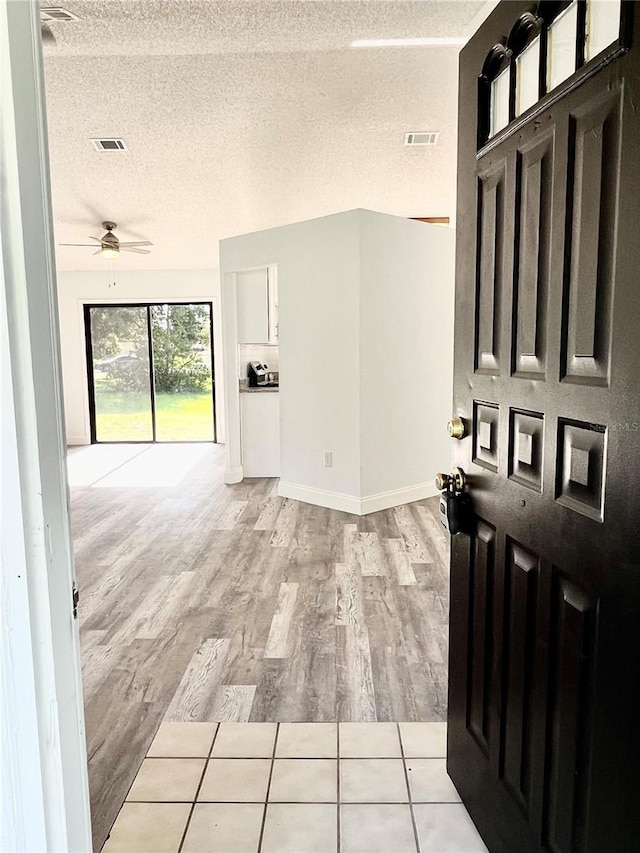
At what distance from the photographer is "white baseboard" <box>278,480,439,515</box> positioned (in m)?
4.87

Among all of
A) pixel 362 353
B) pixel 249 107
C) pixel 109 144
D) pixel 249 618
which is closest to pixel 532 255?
pixel 249 618

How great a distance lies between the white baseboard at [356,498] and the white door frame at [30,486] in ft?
13.1

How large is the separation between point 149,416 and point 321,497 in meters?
4.70

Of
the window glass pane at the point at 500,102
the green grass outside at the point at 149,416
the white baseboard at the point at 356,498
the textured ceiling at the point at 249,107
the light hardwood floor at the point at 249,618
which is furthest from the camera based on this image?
the green grass outside at the point at 149,416

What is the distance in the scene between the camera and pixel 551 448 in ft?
3.66

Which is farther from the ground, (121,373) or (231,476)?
(121,373)

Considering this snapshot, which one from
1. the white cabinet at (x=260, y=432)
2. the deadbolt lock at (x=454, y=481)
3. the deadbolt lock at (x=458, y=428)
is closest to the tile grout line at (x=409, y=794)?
the deadbolt lock at (x=454, y=481)

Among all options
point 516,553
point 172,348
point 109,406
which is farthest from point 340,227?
point 109,406

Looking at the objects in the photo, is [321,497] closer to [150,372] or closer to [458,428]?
[458,428]

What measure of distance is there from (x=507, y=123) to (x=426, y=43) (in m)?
2.01

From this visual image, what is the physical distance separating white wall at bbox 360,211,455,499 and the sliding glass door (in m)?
4.55

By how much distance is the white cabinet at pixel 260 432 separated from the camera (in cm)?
606

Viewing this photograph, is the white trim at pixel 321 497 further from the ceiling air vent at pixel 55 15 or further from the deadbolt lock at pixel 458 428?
the ceiling air vent at pixel 55 15

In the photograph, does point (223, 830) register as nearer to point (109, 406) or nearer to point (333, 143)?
point (333, 143)
